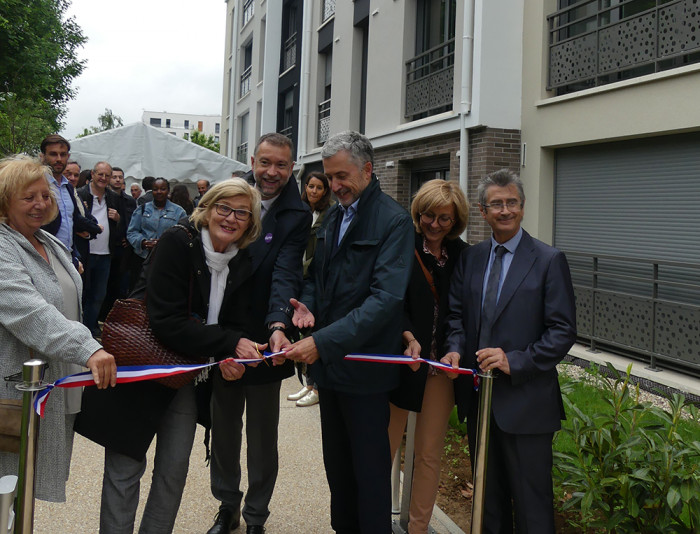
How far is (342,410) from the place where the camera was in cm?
336

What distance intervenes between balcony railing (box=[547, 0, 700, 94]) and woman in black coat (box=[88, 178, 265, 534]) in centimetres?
645

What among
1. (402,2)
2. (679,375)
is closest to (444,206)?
(679,375)

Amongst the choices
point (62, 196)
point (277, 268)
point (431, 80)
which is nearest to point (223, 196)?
point (277, 268)

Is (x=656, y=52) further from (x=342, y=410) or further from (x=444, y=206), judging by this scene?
(x=342, y=410)

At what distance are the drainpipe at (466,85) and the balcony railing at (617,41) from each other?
1345 millimetres

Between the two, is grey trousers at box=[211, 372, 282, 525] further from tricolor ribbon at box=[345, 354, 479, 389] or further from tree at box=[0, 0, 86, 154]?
tree at box=[0, 0, 86, 154]

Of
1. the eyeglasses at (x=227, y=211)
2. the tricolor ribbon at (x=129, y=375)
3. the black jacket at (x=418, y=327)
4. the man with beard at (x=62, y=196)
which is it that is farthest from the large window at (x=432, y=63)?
the tricolor ribbon at (x=129, y=375)

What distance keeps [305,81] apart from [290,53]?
14.1ft

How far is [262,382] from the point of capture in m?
3.65

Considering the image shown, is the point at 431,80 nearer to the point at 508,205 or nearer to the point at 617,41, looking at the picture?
the point at 617,41

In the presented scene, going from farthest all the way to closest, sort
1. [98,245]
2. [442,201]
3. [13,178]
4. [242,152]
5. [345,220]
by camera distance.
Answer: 1. [242,152]
2. [98,245]
3. [442,201]
4. [345,220]
5. [13,178]

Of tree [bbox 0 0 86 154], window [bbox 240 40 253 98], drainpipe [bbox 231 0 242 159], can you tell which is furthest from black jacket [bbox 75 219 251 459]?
drainpipe [bbox 231 0 242 159]

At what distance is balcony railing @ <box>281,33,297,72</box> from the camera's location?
897 inches

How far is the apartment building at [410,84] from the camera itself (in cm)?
1038
